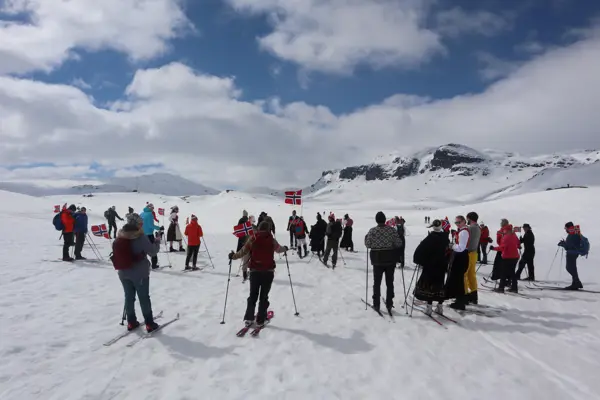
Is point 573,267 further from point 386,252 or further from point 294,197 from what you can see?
point 294,197

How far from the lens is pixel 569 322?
8492 mm

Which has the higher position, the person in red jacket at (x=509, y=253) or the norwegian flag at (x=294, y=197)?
the norwegian flag at (x=294, y=197)

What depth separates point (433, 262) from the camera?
837 cm

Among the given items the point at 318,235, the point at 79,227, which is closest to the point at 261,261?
the point at 318,235

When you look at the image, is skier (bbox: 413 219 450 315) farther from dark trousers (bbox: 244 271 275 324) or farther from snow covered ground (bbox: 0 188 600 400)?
dark trousers (bbox: 244 271 275 324)

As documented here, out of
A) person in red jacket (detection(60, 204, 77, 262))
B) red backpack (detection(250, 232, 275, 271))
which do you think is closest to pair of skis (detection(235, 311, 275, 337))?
red backpack (detection(250, 232, 275, 271))

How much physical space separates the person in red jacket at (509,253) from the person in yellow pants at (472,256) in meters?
1.83

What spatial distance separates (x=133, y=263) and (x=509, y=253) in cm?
996

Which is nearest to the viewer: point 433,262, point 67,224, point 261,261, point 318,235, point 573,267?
point 261,261

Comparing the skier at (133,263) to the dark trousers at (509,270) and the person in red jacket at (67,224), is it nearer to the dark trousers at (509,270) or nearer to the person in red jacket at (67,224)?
the person in red jacket at (67,224)

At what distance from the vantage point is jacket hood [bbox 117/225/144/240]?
6998 millimetres

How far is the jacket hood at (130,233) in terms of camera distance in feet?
23.0

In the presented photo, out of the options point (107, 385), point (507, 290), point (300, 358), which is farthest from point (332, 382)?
point (507, 290)

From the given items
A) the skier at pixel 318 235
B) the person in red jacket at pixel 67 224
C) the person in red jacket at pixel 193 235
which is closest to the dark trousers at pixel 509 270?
the skier at pixel 318 235
